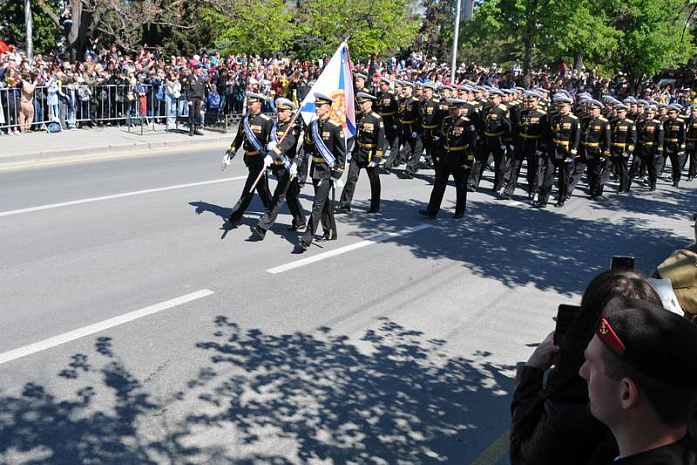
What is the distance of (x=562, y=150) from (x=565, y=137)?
0.80ft

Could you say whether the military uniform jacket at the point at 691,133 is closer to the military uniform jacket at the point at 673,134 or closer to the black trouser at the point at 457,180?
the military uniform jacket at the point at 673,134

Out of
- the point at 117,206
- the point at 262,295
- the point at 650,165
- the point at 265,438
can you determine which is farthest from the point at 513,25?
the point at 265,438

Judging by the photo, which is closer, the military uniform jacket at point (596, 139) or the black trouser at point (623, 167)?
the military uniform jacket at point (596, 139)

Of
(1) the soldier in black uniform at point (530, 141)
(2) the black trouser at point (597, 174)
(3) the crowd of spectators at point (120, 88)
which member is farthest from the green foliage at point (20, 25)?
(2) the black trouser at point (597, 174)

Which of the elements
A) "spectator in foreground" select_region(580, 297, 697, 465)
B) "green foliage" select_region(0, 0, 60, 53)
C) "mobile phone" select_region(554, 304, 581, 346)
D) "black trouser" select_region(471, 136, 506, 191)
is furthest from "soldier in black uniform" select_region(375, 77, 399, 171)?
"green foliage" select_region(0, 0, 60, 53)

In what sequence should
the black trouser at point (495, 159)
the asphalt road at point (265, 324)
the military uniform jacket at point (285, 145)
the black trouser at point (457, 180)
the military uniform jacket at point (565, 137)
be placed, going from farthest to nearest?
the black trouser at point (495, 159) < the military uniform jacket at point (565, 137) < the black trouser at point (457, 180) < the military uniform jacket at point (285, 145) < the asphalt road at point (265, 324)

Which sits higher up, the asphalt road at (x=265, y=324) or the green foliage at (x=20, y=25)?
the green foliage at (x=20, y=25)

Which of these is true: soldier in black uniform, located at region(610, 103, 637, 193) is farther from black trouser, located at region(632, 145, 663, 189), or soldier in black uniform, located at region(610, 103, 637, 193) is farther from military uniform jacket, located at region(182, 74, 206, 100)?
military uniform jacket, located at region(182, 74, 206, 100)

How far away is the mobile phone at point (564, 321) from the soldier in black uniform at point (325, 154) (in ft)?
22.1

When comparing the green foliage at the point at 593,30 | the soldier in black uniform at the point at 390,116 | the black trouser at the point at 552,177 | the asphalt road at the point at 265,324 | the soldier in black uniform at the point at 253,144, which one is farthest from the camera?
the green foliage at the point at 593,30

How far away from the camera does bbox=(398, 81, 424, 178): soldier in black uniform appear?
52.0 feet

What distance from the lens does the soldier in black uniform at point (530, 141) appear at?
13703 mm

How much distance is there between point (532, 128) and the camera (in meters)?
13.9

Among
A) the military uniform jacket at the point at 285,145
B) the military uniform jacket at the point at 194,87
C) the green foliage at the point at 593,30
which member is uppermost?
the green foliage at the point at 593,30
